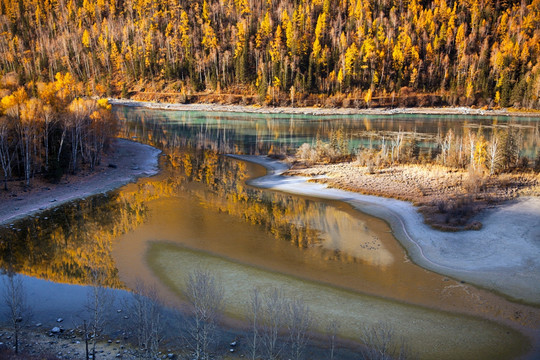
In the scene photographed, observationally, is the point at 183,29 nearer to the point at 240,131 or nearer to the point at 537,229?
the point at 240,131

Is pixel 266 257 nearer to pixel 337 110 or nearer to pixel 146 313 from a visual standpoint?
pixel 146 313

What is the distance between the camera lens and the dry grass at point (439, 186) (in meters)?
26.8

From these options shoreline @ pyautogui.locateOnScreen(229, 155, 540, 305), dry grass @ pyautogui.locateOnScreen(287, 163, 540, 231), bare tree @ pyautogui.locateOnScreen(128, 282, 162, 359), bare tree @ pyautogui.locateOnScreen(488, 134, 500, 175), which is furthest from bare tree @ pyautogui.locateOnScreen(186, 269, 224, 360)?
bare tree @ pyautogui.locateOnScreen(488, 134, 500, 175)

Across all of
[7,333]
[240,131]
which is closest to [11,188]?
[7,333]

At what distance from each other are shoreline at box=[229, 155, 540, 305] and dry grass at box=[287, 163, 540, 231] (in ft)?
2.86

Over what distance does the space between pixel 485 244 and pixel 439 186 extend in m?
10.7

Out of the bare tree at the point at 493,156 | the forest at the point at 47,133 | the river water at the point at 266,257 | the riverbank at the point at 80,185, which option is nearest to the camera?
the river water at the point at 266,257

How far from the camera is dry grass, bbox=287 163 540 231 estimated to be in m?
26.8

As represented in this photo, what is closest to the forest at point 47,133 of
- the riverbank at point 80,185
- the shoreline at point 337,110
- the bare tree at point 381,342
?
the riverbank at point 80,185

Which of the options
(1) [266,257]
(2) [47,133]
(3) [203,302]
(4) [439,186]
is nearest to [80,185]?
(2) [47,133]

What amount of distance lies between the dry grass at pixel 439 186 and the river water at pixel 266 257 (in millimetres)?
4167

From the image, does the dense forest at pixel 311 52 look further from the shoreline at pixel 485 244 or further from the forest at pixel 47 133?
the shoreline at pixel 485 244

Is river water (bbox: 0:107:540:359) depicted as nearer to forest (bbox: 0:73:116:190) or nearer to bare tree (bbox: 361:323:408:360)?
bare tree (bbox: 361:323:408:360)

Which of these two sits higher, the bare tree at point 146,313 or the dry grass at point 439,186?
the dry grass at point 439,186
